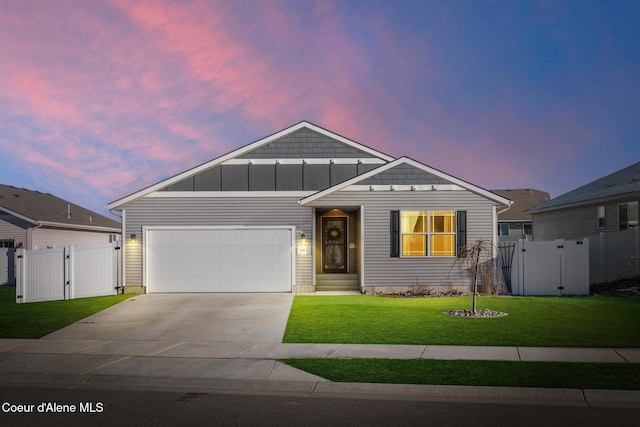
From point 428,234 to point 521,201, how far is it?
1067 inches

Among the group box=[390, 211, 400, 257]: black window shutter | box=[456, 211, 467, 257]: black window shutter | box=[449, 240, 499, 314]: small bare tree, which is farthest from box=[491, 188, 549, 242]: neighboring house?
box=[390, 211, 400, 257]: black window shutter

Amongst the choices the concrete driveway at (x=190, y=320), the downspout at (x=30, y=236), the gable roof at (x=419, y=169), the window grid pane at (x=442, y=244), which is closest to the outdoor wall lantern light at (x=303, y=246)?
the gable roof at (x=419, y=169)

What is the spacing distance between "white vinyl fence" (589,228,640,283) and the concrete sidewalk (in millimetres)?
12926

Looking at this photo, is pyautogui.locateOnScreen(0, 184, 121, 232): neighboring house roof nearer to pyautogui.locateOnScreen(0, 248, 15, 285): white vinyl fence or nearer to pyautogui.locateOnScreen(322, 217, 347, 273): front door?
pyautogui.locateOnScreen(0, 248, 15, 285): white vinyl fence

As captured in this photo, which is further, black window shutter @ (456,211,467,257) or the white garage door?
the white garage door

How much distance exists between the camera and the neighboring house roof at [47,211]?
88.2 ft

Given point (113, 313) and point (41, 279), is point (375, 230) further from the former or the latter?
point (41, 279)

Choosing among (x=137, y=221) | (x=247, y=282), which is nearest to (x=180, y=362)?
(x=247, y=282)

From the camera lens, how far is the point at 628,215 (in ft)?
80.1

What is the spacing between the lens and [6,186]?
103ft

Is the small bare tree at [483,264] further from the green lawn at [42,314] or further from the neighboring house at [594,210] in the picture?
the green lawn at [42,314]

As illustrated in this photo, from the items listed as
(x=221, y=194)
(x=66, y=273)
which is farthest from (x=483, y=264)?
(x=66, y=273)

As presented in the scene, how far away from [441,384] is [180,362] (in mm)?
4484

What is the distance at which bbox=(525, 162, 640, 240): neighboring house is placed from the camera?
24312 millimetres
